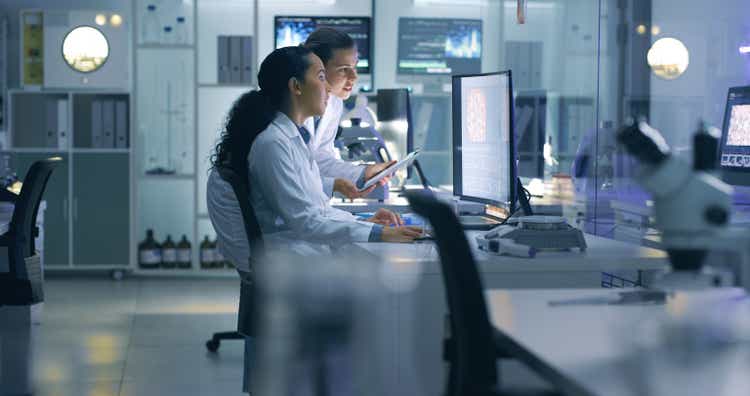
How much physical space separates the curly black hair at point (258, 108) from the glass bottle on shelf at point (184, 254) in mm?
4386

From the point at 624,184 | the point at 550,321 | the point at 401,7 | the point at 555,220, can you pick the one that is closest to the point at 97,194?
the point at 401,7

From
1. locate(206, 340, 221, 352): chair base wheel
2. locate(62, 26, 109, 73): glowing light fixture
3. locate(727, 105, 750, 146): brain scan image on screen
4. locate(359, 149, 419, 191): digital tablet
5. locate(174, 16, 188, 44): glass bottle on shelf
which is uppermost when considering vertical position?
locate(174, 16, 188, 44): glass bottle on shelf

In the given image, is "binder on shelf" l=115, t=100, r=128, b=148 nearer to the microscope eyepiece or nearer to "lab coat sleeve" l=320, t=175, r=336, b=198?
"lab coat sleeve" l=320, t=175, r=336, b=198

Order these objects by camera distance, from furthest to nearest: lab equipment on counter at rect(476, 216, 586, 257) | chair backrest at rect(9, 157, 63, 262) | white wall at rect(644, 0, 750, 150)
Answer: white wall at rect(644, 0, 750, 150) → chair backrest at rect(9, 157, 63, 262) → lab equipment on counter at rect(476, 216, 586, 257)

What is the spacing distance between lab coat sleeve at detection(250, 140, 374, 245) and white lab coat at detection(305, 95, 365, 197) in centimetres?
107

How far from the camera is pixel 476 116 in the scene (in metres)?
3.76

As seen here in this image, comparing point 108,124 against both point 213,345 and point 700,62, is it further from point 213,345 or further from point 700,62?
point 700,62

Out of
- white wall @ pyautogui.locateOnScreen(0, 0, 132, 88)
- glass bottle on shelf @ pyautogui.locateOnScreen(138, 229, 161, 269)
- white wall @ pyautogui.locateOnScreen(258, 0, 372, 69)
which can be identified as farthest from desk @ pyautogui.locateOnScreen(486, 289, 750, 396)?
white wall @ pyautogui.locateOnScreen(0, 0, 132, 88)

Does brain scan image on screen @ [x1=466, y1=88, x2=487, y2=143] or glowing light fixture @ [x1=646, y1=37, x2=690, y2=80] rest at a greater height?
glowing light fixture @ [x1=646, y1=37, x2=690, y2=80]

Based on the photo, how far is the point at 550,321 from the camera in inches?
80.3

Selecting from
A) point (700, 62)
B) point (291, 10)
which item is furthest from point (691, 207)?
point (291, 10)

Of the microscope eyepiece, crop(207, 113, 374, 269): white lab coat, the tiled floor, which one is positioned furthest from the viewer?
the tiled floor

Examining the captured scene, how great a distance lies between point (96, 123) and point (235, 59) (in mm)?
1069

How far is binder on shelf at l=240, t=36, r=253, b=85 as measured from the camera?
25.6 ft
